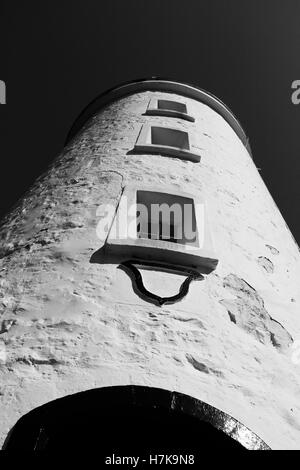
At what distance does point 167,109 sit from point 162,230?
19.9 ft

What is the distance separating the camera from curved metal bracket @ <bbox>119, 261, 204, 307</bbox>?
576 cm

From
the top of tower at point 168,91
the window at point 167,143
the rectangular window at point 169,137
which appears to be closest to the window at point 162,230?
the window at point 167,143

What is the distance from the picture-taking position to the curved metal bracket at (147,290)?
576 centimetres

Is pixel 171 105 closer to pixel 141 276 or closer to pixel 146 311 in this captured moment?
pixel 141 276

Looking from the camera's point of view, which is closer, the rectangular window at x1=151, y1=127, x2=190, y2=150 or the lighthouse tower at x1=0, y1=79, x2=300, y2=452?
the lighthouse tower at x1=0, y1=79, x2=300, y2=452

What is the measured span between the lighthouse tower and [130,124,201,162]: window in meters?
0.03

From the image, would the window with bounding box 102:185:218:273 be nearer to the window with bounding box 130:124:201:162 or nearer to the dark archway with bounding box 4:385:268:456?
the window with bounding box 130:124:201:162

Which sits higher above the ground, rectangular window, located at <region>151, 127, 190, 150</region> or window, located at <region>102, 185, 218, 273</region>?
rectangular window, located at <region>151, 127, 190, 150</region>

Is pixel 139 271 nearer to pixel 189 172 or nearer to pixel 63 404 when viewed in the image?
pixel 63 404

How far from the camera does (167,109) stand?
1361 centimetres

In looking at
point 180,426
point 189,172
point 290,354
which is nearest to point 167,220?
point 189,172

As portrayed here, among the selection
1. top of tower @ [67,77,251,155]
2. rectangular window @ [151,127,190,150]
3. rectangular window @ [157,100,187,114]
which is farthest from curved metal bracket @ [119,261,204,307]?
top of tower @ [67,77,251,155]

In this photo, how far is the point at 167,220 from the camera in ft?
26.0

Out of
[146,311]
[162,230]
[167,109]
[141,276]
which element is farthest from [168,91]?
[146,311]
